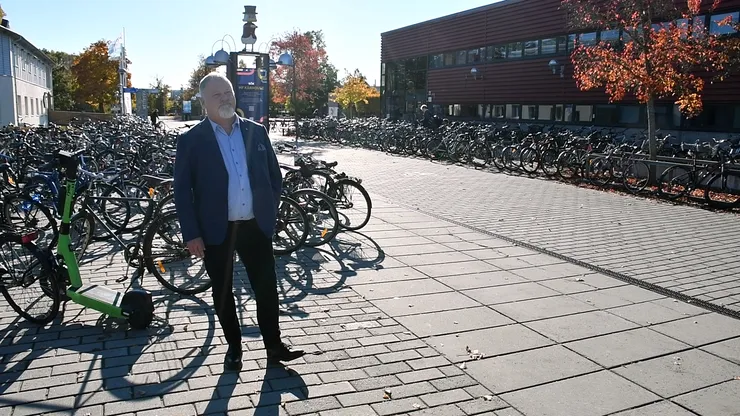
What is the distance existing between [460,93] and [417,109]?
527 centimetres

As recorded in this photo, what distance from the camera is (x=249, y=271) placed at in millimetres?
3732

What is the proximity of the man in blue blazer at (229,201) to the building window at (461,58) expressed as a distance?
92.7ft

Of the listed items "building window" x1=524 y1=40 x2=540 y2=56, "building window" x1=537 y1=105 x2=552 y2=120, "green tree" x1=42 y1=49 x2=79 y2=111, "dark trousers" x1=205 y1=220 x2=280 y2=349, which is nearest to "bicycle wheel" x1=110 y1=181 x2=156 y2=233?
"dark trousers" x1=205 y1=220 x2=280 y2=349

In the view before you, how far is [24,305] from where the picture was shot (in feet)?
14.7

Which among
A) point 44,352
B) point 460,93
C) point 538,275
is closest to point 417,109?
point 460,93

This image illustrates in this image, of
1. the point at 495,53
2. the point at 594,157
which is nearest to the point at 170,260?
the point at 594,157

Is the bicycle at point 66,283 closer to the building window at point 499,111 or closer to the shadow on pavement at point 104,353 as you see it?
the shadow on pavement at point 104,353

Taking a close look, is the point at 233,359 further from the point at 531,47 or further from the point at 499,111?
the point at 499,111

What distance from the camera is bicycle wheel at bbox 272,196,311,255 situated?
666 cm

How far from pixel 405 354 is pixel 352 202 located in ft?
14.6

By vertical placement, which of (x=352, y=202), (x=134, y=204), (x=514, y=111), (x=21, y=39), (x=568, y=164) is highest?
(x=21, y=39)

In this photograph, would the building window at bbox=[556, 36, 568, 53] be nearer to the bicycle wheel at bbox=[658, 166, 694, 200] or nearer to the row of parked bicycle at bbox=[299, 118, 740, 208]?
the row of parked bicycle at bbox=[299, 118, 740, 208]

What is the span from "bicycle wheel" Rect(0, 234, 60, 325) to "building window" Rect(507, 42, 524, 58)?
2497 centimetres

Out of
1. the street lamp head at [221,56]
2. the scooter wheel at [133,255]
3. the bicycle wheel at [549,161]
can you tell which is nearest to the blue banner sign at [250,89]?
the street lamp head at [221,56]
